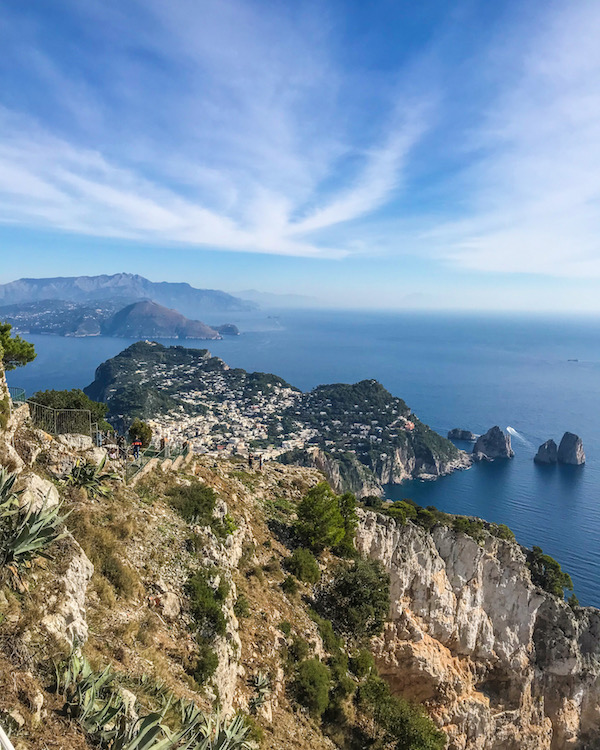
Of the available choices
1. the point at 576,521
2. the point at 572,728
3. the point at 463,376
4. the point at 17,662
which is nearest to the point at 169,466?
the point at 17,662

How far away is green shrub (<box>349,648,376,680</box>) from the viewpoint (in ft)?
59.5

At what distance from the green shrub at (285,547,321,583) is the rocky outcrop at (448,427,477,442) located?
322ft

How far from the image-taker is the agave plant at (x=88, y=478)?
13320mm

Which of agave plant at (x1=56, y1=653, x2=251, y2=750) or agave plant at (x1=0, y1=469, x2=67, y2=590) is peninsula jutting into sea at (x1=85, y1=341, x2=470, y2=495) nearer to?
agave plant at (x1=0, y1=469, x2=67, y2=590)

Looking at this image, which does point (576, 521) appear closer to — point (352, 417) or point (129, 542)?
point (352, 417)

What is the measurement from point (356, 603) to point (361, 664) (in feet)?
7.76

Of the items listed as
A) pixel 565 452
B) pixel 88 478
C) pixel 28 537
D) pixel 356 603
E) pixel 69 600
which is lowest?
pixel 565 452

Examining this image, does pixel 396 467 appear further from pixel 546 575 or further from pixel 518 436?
pixel 546 575

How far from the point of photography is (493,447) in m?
99.0

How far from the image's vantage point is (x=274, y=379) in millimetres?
138625

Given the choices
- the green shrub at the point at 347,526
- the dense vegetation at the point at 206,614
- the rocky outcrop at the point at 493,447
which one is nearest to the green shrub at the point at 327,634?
the green shrub at the point at 347,526

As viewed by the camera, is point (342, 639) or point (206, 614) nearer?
point (206, 614)

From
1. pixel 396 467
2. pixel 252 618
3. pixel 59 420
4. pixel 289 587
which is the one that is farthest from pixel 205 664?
pixel 396 467

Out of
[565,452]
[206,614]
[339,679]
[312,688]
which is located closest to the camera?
[206,614]
